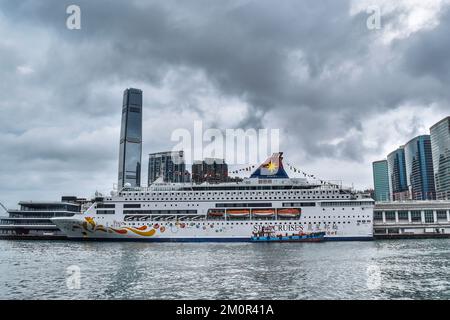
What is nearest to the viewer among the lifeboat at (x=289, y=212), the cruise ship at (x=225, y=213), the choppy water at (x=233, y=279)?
the choppy water at (x=233, y=279)

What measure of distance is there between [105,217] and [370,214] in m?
44.8

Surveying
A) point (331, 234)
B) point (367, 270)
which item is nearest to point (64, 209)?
point (331, 234)

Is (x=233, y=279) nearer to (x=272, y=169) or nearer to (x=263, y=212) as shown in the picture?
(x=263, y=212)

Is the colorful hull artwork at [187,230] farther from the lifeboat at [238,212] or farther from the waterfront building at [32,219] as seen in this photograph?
the waterfront building at [32,219]

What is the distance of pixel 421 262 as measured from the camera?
29406 mm

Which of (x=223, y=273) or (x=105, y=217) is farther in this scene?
(x=105, y=217)

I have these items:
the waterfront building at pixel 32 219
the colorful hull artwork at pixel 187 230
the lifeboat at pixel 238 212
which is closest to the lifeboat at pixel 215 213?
the lifeboat at pixel 238 212

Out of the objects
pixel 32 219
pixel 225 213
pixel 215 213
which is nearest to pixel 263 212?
pixel 225 213

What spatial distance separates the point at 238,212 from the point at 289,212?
28.6ft

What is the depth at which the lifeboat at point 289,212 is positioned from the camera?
6034cm

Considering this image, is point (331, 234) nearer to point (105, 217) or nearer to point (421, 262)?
point (421, 262)

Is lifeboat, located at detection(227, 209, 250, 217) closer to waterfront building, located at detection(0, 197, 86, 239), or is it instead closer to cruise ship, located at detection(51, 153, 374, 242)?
cruise ship, located at detection(51, 153, 374, 242)

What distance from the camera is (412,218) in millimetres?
74438

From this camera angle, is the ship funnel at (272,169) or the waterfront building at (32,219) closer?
the ship funnel at (272,169)
